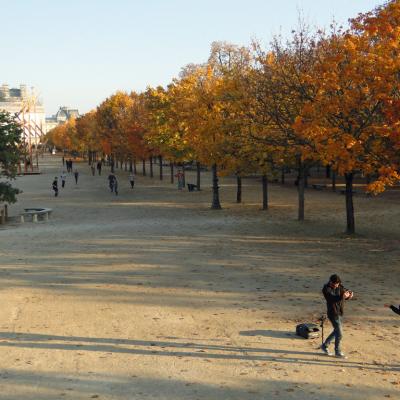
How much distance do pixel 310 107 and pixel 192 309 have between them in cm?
1104

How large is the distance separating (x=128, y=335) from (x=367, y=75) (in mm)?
13848

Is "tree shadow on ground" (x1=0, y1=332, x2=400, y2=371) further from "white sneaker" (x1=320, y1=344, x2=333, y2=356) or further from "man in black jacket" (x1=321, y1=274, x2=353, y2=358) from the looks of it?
"man in black jacket" (x1=321, y1=274, x2=353, y2=358)

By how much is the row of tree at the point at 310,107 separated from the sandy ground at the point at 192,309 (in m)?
3.58

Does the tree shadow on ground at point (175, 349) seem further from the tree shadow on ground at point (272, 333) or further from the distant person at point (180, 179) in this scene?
the distant person at point (180, 179)

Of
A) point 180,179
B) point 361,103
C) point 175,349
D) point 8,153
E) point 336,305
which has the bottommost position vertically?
point 175,349

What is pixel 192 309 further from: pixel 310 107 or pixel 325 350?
pixel 310 107

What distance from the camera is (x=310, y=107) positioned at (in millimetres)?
21969

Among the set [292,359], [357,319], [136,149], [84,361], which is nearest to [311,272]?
[357,319]

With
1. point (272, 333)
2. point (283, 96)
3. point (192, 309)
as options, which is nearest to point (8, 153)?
point (283, 96)

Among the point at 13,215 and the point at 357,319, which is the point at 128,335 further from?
the point at 13,215

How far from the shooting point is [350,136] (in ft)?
68.9

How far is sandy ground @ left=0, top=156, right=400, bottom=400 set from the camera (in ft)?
32.0

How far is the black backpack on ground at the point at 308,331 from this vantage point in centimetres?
1182

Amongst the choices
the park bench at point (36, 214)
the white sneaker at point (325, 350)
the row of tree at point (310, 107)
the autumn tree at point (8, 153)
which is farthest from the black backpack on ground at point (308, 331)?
the autumn tree at point (8, 153)
